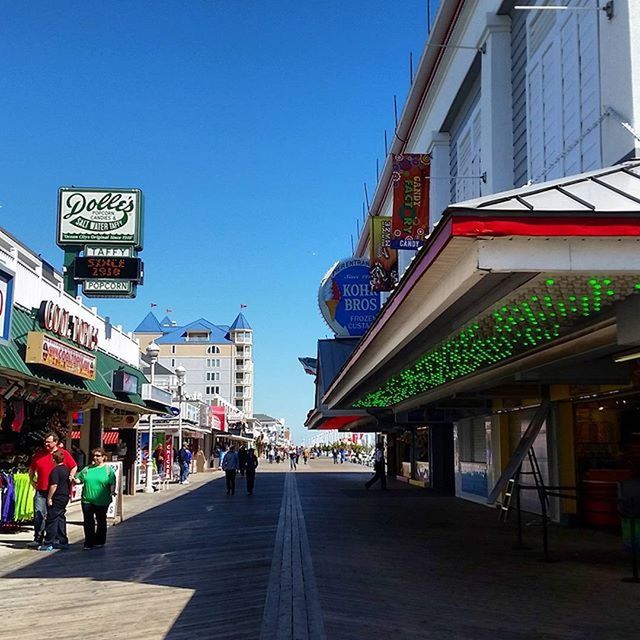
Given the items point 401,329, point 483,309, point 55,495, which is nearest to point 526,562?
point 401,329

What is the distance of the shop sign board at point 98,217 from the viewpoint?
23812 millimetres

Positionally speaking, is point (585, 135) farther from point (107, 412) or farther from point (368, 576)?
point (107, 412)

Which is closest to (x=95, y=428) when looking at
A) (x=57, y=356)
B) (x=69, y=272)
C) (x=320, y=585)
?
(x=69, y=272)

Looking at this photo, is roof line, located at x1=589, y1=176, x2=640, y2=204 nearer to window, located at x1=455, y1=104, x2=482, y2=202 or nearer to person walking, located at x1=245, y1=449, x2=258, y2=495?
window, located at x1=455, y1=104, x2=482, y2=202

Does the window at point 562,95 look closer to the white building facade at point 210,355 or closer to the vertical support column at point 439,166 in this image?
the vertical support column at point 439,166

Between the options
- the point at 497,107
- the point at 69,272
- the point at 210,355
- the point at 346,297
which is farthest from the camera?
the point at 210,355

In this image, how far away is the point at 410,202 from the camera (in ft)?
59.6

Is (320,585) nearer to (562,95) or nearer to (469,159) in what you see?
(562,95)

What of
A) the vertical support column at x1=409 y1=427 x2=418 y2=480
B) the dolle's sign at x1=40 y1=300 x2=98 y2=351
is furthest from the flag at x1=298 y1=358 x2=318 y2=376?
the dolle's sign at x1=40 y1=300 x2=98 y2=351

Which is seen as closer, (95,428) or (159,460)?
(95,428)

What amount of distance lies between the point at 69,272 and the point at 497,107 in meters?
13.7

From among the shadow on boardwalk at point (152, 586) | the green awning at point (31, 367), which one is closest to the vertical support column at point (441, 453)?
the green awning at point (31, 367)

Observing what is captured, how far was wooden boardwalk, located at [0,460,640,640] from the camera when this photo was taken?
7.08 m

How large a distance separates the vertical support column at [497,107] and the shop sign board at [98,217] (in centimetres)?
1239
